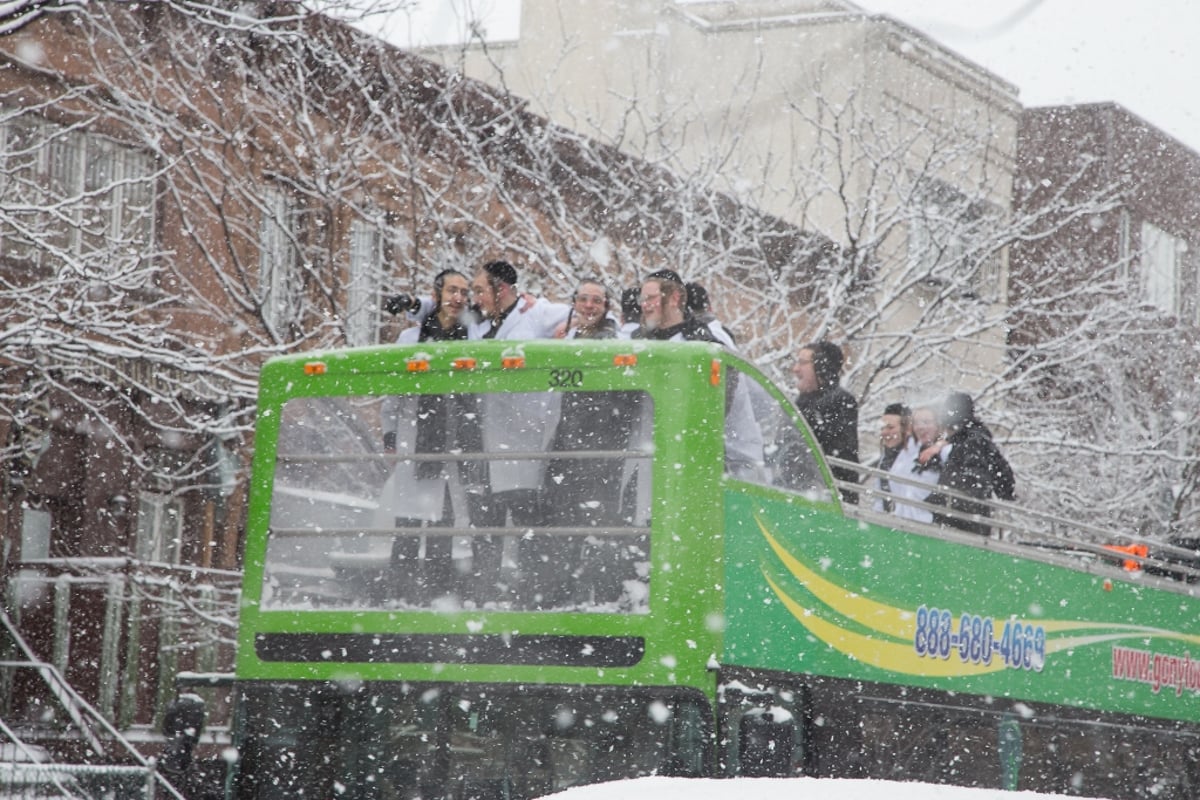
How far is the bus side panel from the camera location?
9008 mm

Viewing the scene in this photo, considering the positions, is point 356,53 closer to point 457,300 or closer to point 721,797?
point 457,300

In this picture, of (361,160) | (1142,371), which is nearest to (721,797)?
(361,160)

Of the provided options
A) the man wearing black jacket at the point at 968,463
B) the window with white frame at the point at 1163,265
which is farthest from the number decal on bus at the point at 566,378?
the window with white frame at the point at 1163,265

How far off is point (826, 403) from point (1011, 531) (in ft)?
4.17

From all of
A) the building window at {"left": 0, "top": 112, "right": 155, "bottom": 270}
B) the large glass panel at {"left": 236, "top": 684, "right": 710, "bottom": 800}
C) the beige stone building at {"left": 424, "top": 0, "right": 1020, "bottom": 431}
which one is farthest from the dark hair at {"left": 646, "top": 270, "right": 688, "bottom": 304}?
the beige stone building at {"left": 424, "top": 0, "right": 1020, "bottom": 431}

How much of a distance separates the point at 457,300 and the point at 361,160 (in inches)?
418

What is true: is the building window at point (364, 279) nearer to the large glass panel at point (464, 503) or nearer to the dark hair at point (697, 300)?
the dark hair at point (697, 300)

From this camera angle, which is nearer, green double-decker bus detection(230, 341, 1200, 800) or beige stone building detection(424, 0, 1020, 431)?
green double-decker bus detection(230, 341, 1200, 800)

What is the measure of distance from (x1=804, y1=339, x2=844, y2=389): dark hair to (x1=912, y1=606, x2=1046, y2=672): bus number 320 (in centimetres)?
146

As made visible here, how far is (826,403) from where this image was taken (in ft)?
35.7

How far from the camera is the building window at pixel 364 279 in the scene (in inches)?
830

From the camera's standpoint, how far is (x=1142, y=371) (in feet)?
125

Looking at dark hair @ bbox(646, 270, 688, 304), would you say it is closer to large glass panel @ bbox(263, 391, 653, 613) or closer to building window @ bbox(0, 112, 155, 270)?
large glass panel @ bbox(263, 391, 653, 613)

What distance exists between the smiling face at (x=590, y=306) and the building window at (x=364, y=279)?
1080cm
